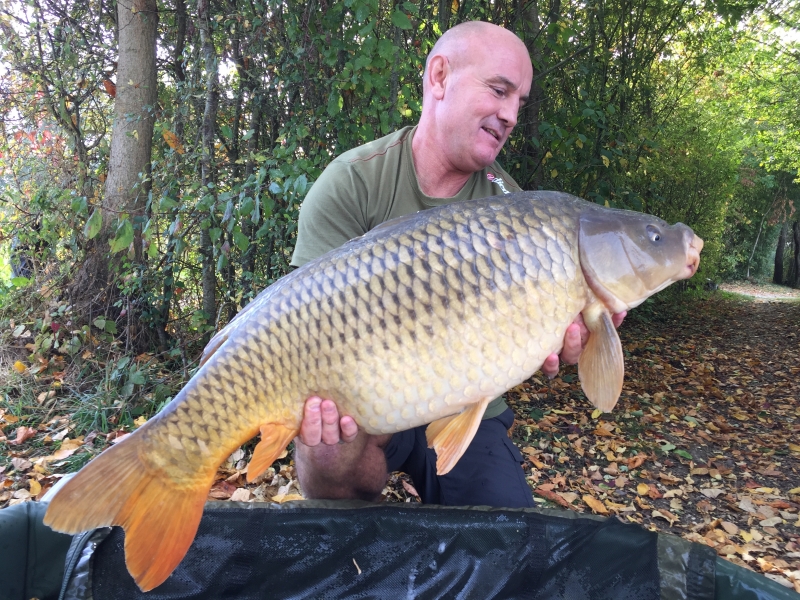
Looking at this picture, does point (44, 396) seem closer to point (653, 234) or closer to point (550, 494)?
point (550, 494)

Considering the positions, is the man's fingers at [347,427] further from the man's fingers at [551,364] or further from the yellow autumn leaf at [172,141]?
the yellow autumn leaf at [172,141]

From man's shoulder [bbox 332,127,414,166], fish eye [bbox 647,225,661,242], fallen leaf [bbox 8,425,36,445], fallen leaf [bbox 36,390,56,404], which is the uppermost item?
man's shoulder [bbox 332,127,414,166]

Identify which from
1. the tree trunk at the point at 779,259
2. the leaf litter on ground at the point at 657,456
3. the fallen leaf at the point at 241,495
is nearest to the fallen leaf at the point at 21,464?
the leaf litter on ground at the point at 657,456

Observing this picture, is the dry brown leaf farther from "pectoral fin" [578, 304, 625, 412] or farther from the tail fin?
the tail fin

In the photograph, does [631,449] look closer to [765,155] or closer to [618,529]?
[618,529]

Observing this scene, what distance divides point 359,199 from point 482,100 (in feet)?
1.28

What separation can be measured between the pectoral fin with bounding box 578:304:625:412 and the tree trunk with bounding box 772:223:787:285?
61.0 feet

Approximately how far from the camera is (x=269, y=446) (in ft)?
3.51

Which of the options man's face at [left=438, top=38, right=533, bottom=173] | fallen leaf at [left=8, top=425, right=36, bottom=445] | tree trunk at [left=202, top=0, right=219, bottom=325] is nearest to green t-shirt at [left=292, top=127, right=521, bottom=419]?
man's face at [left=438, top=38, right=533, bottom=173]

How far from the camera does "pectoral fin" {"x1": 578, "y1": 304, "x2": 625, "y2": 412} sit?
1.05 metres

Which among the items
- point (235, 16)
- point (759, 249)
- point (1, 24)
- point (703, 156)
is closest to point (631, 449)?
point (235, 16)

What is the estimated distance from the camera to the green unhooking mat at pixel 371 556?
4.22 feet

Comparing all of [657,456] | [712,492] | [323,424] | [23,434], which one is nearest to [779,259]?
[657,456]

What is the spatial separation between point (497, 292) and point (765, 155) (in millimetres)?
14891
